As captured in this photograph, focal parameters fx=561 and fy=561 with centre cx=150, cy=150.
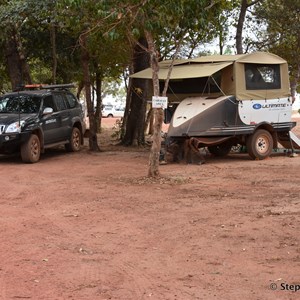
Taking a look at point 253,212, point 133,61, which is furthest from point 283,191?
point 133,61

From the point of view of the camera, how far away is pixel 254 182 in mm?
10344

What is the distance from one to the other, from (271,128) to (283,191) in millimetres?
5124

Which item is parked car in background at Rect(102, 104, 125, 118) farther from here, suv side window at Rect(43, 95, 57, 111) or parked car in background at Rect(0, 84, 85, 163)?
suv side window at Rect(43, 95, 57, 111)

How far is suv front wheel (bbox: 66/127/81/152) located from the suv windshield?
6.49 feet

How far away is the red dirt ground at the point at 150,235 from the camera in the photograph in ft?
16.0

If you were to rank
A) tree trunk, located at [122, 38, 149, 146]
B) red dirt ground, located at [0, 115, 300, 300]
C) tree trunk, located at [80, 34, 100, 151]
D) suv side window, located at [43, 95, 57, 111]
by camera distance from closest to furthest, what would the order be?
red dirt ground, located at [0, 115, 300, 300], suv side window, located at [43, 95, 57, 111], tree trunk, located at [80, 34, 100, 151], tree trunk, located at [122, 38, 149, 146]

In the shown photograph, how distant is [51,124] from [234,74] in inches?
190

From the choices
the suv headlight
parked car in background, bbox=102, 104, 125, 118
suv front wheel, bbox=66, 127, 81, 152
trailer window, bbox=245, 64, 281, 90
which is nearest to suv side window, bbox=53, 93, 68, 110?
suv front wheel, bbox=66, 127, 81, 152

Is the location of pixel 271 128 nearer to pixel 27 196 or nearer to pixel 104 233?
pixel 27 196

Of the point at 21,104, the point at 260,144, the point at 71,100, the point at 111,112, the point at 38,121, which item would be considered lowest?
the point at 260,144

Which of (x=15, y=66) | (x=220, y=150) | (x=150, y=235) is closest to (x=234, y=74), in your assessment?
(x=220, y=150)

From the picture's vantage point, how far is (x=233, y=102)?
43.7 ft

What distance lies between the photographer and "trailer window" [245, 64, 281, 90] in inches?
542

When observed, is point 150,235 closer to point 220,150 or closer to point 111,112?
point 220,150
